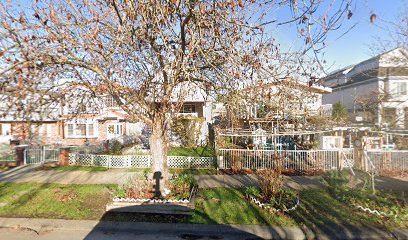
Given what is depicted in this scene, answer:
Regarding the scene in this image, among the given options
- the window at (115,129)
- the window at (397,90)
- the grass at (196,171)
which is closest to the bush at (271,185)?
the grass at (196,171)

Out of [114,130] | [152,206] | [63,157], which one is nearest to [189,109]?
[114,130]

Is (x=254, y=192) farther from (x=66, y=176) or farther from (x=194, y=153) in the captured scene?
(x=66, y=176)

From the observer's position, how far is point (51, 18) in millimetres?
4668

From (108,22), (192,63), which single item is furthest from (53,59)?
(192,63)

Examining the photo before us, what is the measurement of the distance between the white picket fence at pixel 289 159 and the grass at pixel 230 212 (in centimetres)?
313

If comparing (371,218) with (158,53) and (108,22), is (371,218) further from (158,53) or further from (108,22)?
(108,22)

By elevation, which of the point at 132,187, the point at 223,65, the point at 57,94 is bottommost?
the point at 132,187

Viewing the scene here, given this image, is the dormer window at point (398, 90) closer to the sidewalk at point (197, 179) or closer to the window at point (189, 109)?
the sidewalk at point (197, 179)

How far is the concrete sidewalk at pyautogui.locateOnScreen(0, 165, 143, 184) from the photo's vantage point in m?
8.21

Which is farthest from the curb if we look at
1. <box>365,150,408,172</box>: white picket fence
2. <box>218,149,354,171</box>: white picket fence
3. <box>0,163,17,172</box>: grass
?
<box>0,163,17,172</box>: grass

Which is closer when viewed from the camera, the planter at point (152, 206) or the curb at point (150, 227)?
the curb at point (150, 227)

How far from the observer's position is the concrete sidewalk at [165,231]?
4555mm

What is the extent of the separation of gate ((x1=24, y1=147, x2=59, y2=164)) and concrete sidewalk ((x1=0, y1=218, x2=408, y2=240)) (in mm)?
6735

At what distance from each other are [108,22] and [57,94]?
228 centimetres
